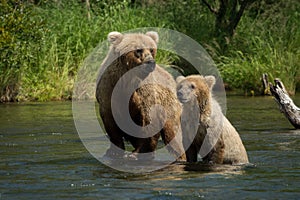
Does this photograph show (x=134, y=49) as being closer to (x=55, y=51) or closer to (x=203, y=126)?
(x=203, y=126)

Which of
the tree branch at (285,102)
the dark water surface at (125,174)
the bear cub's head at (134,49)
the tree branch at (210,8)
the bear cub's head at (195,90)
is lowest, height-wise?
the dark water surface at (125,174)

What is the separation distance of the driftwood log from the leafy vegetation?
260 inches

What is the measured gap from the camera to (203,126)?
7.75 meters

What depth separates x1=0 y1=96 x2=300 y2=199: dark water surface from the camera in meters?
6.59

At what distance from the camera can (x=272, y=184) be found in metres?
6.99

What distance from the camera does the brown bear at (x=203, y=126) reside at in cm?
773

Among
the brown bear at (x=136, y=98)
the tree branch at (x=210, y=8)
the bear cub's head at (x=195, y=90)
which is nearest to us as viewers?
the bear cub's head at (x=195, y=90)

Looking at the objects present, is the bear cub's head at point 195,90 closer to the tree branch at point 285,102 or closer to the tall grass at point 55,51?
the tree branch at point 285,102

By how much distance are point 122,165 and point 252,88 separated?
1156 cm

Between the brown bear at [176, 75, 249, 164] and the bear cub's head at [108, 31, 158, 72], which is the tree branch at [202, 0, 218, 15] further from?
the brown bear at [176, 75, 249, 164]

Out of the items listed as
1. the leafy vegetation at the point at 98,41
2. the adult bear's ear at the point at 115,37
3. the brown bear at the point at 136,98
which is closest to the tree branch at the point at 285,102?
the brown bear at the point at 136,98

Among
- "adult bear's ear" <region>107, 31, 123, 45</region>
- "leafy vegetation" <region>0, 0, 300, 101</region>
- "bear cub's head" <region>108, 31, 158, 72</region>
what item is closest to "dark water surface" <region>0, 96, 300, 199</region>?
"bear cub's head" <region>108, 31, 158, 72</region>

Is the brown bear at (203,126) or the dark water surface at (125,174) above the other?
the brown bear at (203,126)

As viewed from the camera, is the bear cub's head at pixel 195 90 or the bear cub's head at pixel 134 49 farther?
the bear cub's head at pixel 134 49
